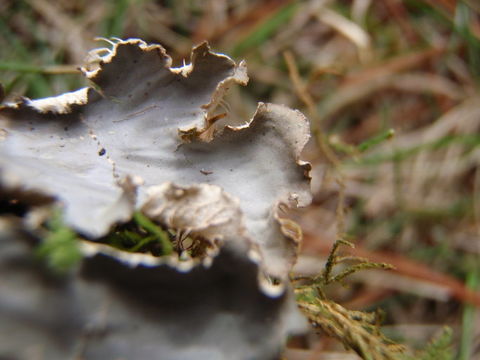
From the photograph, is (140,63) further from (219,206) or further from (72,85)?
(72,85)

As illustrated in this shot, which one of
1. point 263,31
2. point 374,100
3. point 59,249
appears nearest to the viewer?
point 59,249

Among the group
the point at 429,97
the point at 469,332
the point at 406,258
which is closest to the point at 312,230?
the point at 406,258

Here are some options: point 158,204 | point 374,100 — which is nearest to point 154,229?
point 158,204

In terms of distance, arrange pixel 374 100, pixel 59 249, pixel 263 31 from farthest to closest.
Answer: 1. pixel 374 100
2. pixel 263 31
3. pixel 59 249

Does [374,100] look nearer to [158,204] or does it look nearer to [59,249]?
[158,204]

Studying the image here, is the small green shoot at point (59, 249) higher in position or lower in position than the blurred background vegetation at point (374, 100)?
lower

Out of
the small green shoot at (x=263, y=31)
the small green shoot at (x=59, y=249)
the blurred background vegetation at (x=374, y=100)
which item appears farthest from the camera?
the small green shoot at (x=263, y=31)

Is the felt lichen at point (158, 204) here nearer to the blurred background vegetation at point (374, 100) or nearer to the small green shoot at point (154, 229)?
the small green shoot at point (154, 229)

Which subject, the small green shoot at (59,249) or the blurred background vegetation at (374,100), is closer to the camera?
the small green shoot at (59,249)

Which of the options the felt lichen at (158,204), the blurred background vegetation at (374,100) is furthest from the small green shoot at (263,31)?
the felt lichen at (158,204)
